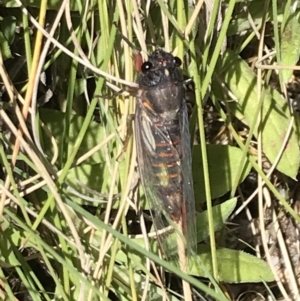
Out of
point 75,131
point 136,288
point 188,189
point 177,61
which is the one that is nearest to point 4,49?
point 75,131

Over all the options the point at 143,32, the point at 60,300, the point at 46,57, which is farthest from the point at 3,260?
the point at 143,32

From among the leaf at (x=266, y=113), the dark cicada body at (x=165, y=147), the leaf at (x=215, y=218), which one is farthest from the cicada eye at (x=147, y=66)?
the leaf at (x=215, y=218)

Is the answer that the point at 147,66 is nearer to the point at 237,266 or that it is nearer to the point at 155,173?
the point at 155,173

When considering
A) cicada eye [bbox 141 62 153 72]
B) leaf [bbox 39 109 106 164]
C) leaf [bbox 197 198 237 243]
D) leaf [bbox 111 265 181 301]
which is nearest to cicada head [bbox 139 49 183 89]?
cicada eye [bbox 141 62 153 72]

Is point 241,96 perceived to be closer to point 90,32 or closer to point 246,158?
point 246,158

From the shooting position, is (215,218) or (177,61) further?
(215,218)
